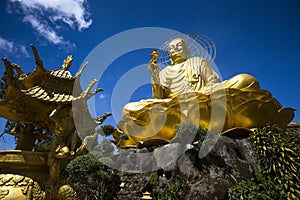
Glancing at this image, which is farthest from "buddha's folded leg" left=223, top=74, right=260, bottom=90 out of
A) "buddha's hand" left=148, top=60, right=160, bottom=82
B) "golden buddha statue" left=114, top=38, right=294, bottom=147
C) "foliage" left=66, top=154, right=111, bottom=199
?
"foliage" left=66, top=154, right=111, bottom=199

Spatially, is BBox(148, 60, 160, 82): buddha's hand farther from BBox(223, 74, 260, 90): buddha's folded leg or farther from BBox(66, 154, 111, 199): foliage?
BBox(66, 154, 111, 199): foliage

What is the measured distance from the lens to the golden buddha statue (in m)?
7.21

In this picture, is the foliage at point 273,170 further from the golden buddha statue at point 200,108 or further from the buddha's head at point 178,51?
the buddha's head at point 178,51

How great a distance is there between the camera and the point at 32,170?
9.65ft

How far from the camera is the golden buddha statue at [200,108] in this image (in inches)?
284

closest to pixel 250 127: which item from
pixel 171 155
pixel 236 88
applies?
pixel 236 88

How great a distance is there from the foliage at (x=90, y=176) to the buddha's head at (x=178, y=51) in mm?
5484

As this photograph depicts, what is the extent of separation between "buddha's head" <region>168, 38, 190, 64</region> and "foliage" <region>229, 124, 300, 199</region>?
4846 millimetres

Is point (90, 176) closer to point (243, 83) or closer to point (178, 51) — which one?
point (243, 83)

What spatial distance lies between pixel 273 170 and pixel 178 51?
6.01 meters

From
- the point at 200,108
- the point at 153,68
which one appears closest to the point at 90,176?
the point at 200,108

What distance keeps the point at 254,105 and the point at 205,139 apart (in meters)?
2.37

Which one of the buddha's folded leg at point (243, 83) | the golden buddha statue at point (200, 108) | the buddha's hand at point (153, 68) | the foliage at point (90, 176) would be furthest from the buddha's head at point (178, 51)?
the foliage at point (90, 176)

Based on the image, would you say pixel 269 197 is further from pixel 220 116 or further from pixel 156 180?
pixel 220 116
